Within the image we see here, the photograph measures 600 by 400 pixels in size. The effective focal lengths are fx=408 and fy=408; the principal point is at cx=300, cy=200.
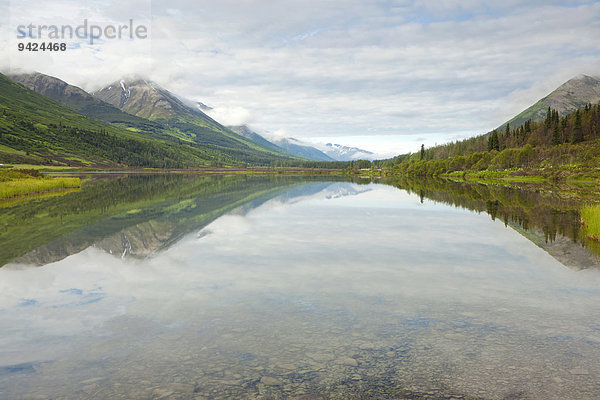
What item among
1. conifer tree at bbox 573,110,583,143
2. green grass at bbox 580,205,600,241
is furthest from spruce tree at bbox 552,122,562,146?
green grass at bbox 580,205,600,241

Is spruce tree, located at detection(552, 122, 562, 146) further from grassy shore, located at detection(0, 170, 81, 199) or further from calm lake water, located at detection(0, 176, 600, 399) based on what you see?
grassy shore, located at detection(0, 170, 81, 199)

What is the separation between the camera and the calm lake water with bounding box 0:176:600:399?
9633 millimetres

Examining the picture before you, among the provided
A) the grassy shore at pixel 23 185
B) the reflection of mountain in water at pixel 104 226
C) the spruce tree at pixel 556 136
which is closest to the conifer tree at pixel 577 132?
the spruce tree at pixel 556 136

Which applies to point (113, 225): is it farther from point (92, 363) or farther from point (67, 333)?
point (92, 363)

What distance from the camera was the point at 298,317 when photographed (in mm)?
13812

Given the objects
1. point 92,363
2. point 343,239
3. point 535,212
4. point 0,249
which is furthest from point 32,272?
point 535,212

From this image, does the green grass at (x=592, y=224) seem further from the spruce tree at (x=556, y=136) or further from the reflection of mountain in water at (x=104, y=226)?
the spruce tree at (x=556, y=136)

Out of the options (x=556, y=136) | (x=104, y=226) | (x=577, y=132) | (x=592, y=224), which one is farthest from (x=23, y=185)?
(x=577, y=132)

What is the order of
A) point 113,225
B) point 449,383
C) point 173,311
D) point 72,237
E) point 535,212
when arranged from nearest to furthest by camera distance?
point 449,383, point 173,311, point 72,237, point 113,225, point 535,212

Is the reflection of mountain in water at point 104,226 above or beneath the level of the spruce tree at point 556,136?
beneath

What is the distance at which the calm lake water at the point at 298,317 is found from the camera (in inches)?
379

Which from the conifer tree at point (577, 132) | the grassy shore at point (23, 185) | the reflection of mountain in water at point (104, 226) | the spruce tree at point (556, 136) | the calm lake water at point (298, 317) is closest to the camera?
the calm lake water at point (298, 317)

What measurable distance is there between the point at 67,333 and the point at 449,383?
11.3m

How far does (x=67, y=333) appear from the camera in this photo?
12781mm
